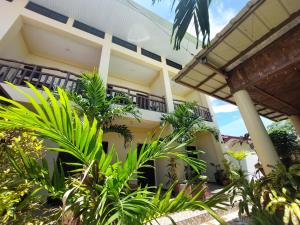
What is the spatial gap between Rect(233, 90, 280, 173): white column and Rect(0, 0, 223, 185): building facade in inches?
138

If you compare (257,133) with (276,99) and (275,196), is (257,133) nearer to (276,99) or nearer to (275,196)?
(275,196)

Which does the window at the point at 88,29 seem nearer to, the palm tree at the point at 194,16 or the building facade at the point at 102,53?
the building facade at the point at 102,53

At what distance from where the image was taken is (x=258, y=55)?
121 inches

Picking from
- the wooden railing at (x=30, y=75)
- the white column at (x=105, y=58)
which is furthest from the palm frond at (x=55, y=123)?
the white column at (x=105, y=58)

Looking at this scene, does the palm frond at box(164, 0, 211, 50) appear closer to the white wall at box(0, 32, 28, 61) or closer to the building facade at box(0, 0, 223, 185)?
the building facade at box(0, 0, 223, 185)

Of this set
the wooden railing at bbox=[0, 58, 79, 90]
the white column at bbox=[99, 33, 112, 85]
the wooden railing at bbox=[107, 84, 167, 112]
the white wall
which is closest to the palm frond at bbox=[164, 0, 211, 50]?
the wooden railing at bbox=[0, 58, 79, 90]

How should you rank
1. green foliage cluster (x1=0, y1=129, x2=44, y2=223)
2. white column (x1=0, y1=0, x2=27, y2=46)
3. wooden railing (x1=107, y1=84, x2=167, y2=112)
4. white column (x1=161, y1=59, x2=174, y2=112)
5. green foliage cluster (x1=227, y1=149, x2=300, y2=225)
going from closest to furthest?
green foliage cluster (x1=0, y1=129, x2=44, y2=223) < green foliage cluster (x1=227, y1=149, x2=300, y2=225) < white column (x1=0, y1=0, x2=27, y2=46) < wooden railing (x1=107, y1=84, x2=167, y2=112) < white column (x1=161, y1=59, x2=174, y2=112)

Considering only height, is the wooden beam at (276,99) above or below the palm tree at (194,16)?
above

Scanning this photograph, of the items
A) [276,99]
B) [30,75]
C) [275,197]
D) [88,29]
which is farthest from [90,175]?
[88,29]

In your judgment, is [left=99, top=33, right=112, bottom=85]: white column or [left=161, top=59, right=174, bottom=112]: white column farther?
[left=161, top=59, right=174, bottom=112]: white column

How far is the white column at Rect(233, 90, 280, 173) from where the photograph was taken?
279cm

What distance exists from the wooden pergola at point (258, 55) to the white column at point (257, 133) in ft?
0.87

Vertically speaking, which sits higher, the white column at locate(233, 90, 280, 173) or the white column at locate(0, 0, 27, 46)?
the white column at locate(0, 0, 27, 46)

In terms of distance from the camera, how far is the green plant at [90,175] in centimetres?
108
